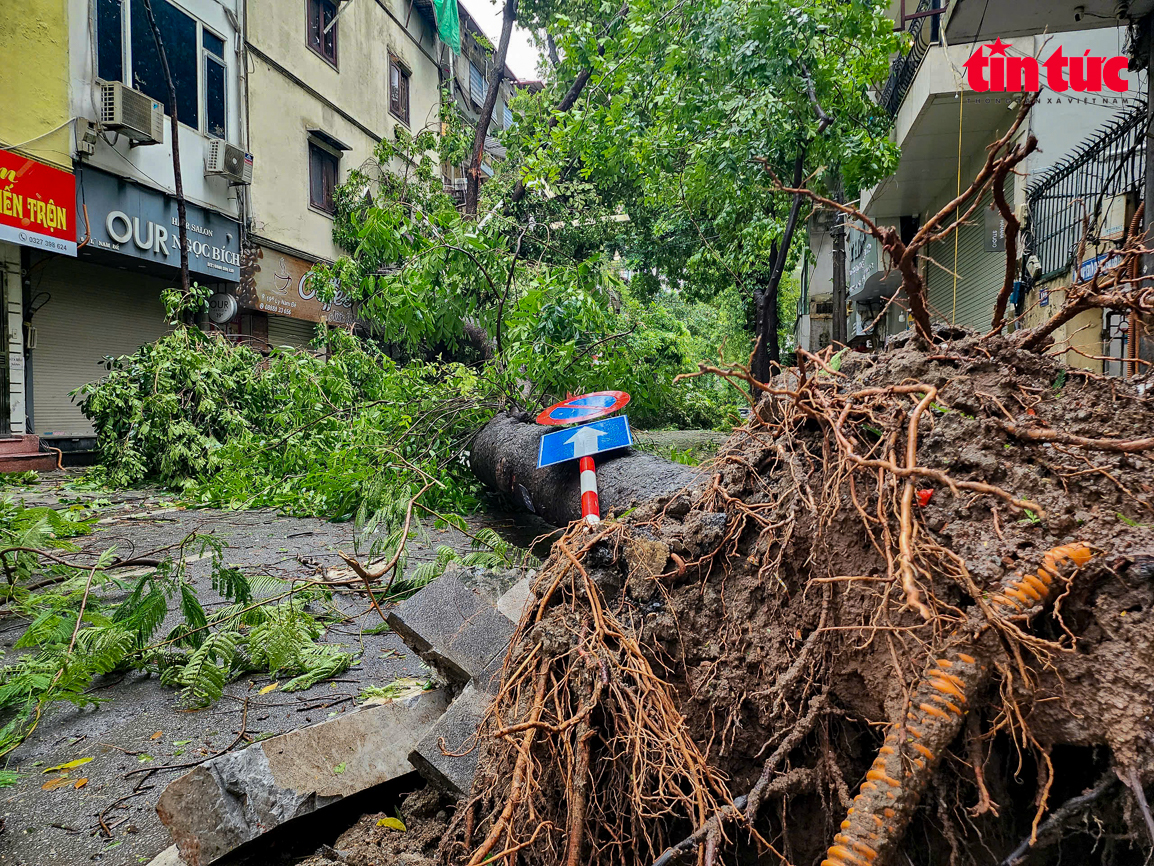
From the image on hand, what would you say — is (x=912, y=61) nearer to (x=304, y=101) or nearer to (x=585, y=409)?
(x=585, y=409)

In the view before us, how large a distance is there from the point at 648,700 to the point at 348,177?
16637mm

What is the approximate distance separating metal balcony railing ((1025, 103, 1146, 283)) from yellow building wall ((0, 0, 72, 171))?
39.5 feet

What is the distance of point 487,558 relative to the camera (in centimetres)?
448

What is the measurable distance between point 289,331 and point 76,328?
4.69m

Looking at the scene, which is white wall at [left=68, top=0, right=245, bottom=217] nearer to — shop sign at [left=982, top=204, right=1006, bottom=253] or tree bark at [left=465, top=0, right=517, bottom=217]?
tree bark at [left=465, top=0, right=517, bottom=217]

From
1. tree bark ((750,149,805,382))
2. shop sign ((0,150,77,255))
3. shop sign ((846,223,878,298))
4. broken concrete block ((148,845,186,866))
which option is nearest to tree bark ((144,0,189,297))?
shop sign ((0,150,77,255))

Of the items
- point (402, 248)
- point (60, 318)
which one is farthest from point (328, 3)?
point (402, 248)

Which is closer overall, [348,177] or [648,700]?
[648,700]

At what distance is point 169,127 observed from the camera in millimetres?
11258

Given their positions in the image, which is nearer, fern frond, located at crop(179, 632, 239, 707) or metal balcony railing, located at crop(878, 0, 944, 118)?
fern frond, located at crop(179, 632, 239, 707)

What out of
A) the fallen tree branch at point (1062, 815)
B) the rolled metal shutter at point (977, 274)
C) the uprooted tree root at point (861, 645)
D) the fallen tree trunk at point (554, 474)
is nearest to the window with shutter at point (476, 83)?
the rolled metal shutter at point (977, 274)

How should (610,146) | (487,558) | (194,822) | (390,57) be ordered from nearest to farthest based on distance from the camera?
1. (194,822)
2. (487,558)
3. (610,146)
4. (390,57)

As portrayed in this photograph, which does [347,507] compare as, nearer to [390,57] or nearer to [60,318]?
[60,318]

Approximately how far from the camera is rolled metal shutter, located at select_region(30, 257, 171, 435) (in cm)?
1005
